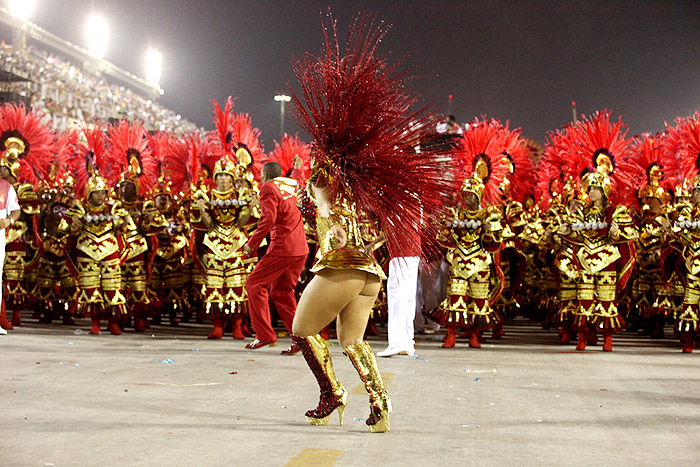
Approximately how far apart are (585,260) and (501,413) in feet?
14.1

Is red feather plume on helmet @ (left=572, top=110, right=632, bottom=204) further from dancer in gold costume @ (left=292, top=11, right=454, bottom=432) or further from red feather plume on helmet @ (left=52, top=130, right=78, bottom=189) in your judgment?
red feather plume on helmet @ (left=52, top=130, right=78, bottom=189)

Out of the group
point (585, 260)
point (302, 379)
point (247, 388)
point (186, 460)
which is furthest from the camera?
point (585, 260)

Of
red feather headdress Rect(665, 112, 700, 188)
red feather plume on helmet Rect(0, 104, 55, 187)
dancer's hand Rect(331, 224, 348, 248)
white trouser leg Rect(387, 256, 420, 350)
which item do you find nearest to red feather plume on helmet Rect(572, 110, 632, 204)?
red feather headdress Rect(665, 112, 700, 188)

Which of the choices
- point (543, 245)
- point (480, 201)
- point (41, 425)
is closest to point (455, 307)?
point (480, 201)

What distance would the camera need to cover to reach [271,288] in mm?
8914

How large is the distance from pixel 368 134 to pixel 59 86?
18.1 m

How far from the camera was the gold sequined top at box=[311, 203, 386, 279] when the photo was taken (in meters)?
4.89

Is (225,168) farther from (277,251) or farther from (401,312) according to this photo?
(401,312)

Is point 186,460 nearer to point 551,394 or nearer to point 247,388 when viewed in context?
point 247,388

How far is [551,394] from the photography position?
21.0 feet

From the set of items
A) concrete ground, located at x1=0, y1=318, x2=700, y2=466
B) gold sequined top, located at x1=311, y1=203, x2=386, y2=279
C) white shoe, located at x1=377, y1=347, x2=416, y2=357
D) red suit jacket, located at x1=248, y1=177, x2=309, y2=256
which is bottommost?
concrete ground, located at x1=0, y1=318, x2=700, y2=466

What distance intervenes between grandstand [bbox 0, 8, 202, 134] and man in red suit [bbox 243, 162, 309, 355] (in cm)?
922

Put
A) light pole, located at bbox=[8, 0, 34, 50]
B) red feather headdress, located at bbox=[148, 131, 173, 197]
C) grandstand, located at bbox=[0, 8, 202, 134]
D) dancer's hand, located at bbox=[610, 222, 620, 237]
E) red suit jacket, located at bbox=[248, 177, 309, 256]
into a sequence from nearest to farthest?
1. red suit jacket, located at bbox=[248, 177, 309, 256]
2. dancer's hand, located at bbox=[610, 222, 620, 237]
3. red feather headdress, located at bbox=[148, 131, 173, 197]
4. grandstand, located at bbox=[0, 8, 202, 134]
5. light pole, located at bbox=[8, 0, 34, 50]

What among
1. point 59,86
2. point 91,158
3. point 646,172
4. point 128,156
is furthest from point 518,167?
point 59,86
